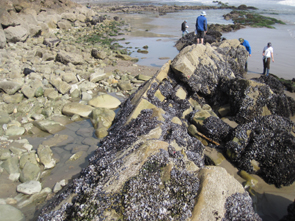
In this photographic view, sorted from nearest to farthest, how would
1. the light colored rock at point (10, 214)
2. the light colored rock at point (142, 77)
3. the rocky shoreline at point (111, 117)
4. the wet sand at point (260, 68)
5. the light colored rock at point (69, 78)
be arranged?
the rocky shoreline at point (111, 117)
the light colored rock at point (10, 214)
the wet sand at point (260, 68)
the light colored rock at point (69, 78)
the light colored rock at point (142, 77)

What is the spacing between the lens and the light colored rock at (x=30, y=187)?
3674mm

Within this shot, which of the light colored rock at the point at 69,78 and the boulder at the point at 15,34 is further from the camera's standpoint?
the boulder at the point at 15,34

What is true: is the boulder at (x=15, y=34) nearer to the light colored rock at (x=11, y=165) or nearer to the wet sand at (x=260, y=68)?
the wet sand at (x=260, y=68)

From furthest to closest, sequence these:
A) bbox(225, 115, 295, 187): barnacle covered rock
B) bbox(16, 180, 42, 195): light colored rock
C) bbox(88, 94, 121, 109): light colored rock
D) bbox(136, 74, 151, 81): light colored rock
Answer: bbox(136, 74, 151, 81): light colored rock
bbox(88, 94, 121, 109): light colored rock
bbox(225, 115, 295, 187): barnacle covered rock
bbox(16, 180, 42, 195): light colored rock

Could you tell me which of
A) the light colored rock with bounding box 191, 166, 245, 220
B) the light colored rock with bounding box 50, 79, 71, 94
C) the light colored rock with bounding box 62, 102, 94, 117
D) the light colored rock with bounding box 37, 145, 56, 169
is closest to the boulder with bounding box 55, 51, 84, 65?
the light colored rock with bounding box 50, 79, 71, 94

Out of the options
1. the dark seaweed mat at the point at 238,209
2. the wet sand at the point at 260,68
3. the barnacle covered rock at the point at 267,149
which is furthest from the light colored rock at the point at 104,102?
the dark seaweed mat at the point at 238,209

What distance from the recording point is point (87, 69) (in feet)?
31.8

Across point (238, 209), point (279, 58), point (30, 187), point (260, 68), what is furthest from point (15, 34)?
point (279, 58)

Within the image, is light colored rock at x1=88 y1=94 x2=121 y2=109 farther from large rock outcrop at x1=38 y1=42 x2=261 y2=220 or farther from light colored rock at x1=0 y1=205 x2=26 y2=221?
light colored rock at x1=0 y1=205 x2=26 y2=221

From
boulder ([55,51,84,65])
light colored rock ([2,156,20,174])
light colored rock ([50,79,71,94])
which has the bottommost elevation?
light colored rock ([2,156,20,174])

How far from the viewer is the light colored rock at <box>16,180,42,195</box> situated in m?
3.67

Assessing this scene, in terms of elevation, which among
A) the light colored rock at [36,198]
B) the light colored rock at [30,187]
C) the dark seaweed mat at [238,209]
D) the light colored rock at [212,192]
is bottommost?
the light colored rock at [36,198]

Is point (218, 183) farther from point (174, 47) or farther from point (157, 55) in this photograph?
point (174, 47)

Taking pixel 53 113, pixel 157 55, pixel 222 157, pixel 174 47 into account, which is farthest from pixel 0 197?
pixel 174 47
